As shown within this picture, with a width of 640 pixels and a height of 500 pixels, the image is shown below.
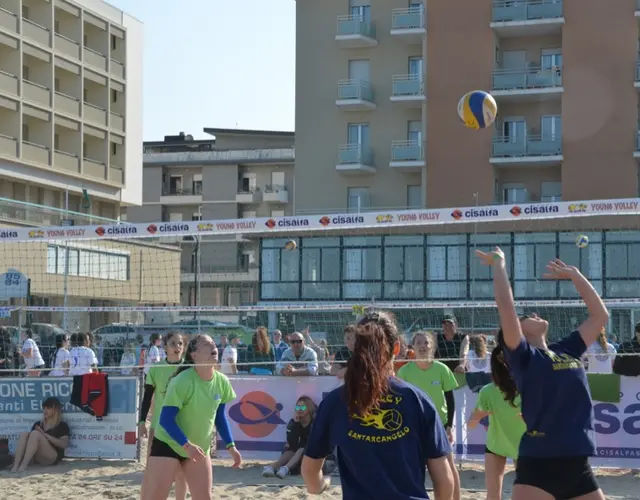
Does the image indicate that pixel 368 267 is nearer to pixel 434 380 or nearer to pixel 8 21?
pixel 8 21

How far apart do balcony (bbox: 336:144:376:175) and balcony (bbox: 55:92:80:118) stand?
33.7 ft

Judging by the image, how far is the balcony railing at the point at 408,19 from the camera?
36844mm

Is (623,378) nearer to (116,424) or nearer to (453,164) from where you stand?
(116,424)

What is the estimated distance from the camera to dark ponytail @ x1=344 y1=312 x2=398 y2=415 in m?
3.36

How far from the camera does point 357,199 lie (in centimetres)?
3878

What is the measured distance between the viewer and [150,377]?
27.1 ft

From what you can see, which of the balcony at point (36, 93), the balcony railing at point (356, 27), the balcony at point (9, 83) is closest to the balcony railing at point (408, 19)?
the balcony railing at point (356, 27)

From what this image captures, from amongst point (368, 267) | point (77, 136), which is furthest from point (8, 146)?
point (368, 267)

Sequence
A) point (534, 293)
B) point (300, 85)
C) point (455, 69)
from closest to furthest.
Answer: point (534, 293), point (455, 69), point (300, 85)

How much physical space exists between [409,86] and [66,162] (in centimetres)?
1316

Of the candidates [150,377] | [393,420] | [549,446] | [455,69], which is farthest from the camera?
[455,69]

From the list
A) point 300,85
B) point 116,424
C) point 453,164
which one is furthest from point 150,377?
point 300,85

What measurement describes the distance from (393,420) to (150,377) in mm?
5091

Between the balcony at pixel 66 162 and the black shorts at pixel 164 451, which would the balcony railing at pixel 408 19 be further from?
the black shorts at pixel 164 451
